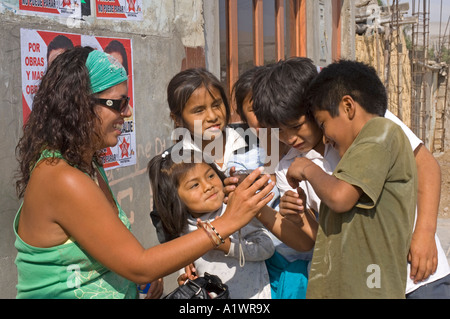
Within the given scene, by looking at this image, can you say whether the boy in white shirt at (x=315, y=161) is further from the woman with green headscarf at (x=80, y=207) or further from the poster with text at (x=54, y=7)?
the poster with text at (x=54, y=7)

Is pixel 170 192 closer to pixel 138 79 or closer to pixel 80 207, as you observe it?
pixel 80 207

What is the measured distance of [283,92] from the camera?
212 cm

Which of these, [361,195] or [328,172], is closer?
[361,195]

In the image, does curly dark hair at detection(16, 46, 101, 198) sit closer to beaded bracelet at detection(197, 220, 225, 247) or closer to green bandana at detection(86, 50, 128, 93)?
green bandana at detection(86, 50, 128, 93)

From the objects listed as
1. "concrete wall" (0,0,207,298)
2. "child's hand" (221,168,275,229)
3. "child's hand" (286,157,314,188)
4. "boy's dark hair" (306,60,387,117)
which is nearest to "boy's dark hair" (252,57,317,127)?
"boy's dark hair" (306,60,387,117)

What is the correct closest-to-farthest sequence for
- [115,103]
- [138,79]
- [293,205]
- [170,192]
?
[115,103], [293,205], [170,192], [138,79]

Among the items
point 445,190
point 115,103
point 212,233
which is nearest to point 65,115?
point 115,103

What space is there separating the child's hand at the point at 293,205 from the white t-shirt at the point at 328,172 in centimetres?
11

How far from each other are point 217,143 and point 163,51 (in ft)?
5.66

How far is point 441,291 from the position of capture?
1.90 meters

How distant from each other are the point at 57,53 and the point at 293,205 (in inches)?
78.3

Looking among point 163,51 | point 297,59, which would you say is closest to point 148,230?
point 163,51

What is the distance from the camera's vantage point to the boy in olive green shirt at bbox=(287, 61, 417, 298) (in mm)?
1707

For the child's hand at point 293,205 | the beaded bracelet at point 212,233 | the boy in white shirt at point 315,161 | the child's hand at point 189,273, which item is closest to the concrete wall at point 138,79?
the child's hand at point 189,273
